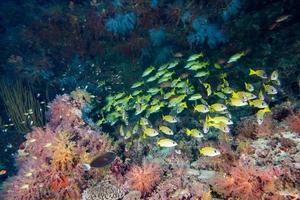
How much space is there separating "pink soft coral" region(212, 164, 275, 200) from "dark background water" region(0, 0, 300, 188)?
4883 millimetres

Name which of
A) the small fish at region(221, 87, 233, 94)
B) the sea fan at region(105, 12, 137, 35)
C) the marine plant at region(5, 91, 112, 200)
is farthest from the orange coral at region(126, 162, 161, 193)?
the sea fan at region(105, 12, 137, 35)

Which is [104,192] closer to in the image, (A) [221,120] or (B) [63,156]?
(B) [63,156]

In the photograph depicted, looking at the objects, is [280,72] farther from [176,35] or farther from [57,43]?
[57,43]

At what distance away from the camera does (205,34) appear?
33.4 feet

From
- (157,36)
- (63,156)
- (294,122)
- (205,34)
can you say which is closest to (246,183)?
(294,122)

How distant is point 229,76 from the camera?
9.47 m

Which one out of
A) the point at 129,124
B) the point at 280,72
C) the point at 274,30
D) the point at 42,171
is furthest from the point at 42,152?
the point at 274,30

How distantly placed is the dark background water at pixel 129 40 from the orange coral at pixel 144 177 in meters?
4.54

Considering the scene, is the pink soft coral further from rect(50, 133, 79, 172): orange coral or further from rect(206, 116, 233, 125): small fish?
rect(50, 133, 79, 172): orange coral

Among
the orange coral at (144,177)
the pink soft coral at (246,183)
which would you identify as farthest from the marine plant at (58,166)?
the pink soft coral at (246,183)

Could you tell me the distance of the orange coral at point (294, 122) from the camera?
20.1 feet

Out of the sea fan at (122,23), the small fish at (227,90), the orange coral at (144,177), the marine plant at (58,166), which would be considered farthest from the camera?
the sea fan at (122,23)

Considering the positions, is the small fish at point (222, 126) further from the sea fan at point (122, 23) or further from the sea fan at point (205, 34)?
the sea fan at point (122, 23)

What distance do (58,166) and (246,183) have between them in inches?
151
